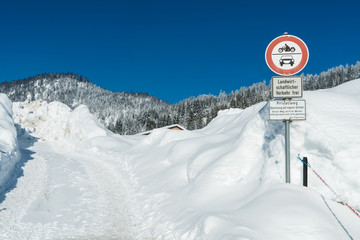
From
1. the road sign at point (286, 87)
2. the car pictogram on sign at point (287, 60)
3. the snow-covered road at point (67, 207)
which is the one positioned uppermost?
the car pictogram on sign at point (287, 60)

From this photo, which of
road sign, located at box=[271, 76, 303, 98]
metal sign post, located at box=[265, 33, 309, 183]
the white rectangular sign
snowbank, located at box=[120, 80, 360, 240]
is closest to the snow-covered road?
snowbank, located at box=[120, 80, 360, 240]

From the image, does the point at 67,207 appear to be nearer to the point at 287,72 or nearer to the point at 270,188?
the point at 270,188

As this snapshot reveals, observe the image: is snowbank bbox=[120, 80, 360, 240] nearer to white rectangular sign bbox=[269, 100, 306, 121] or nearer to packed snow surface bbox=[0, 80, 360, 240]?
packed snow surface bbox=[0, 80, 360, 240]

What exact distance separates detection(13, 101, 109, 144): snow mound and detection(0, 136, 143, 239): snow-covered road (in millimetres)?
19884

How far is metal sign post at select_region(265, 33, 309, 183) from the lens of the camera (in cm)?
605

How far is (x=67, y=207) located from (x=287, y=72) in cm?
840

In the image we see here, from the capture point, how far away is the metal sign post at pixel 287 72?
605 cm

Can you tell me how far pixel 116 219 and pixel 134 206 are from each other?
1.42 m

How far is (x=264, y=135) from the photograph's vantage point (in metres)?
8.96

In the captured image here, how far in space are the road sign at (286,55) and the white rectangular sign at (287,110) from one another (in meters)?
0.68

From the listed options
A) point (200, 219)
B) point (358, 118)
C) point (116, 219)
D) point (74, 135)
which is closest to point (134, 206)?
point (116, 219)

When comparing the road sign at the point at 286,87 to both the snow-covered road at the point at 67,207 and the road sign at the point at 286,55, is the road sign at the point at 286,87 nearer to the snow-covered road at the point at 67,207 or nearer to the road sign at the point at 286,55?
the road sign at the point at 286,55

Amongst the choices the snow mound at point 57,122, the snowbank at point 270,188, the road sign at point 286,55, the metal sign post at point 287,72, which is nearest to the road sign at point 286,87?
the metal sign post at point 287,72

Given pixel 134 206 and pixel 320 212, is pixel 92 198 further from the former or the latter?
pixel 320 212
